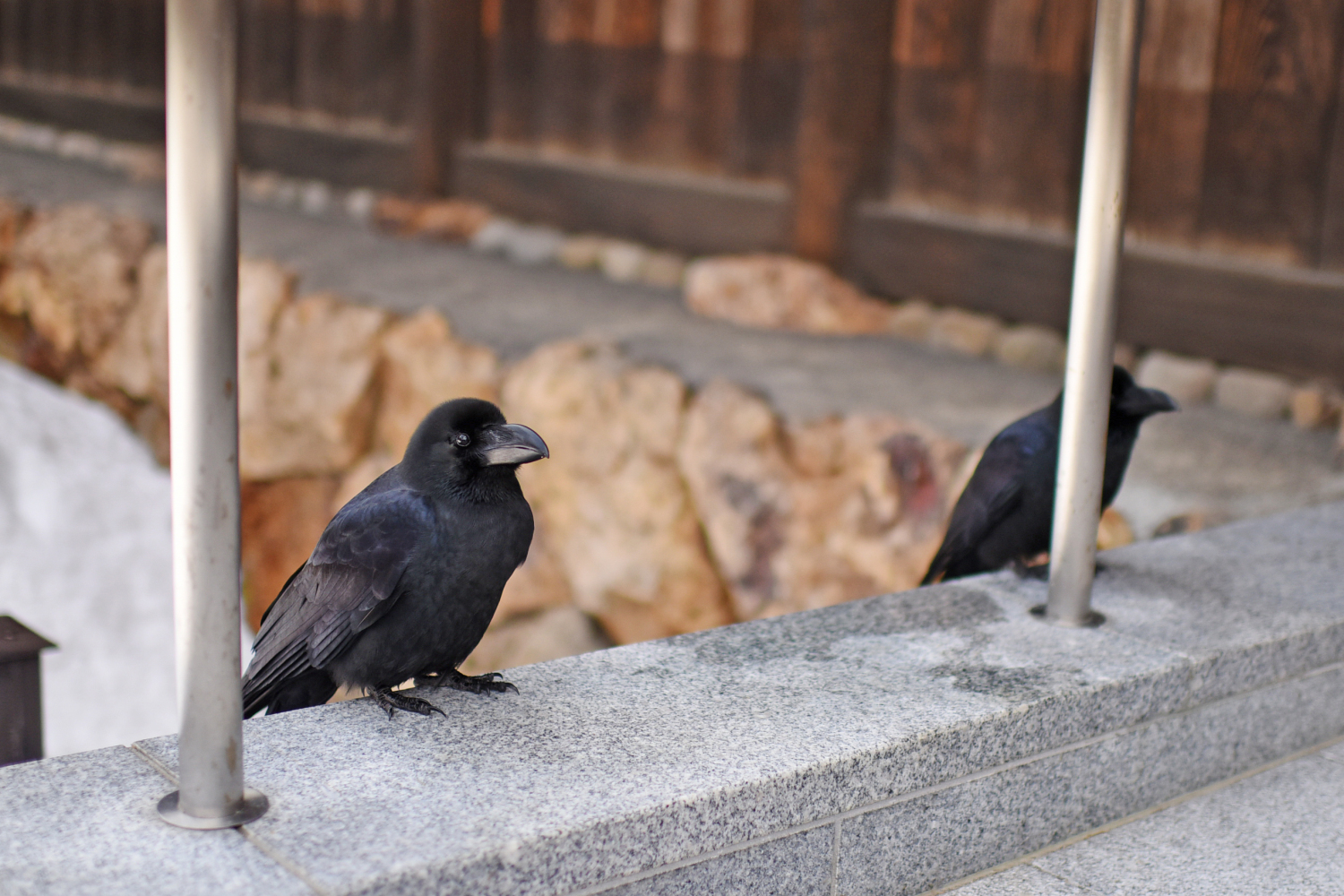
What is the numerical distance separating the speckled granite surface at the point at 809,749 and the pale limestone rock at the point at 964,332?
2.62 meters

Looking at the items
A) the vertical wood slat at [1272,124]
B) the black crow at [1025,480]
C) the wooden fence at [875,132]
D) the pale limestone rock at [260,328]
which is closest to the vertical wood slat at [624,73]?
the wooden fence at [875,132]

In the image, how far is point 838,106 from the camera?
211 inches

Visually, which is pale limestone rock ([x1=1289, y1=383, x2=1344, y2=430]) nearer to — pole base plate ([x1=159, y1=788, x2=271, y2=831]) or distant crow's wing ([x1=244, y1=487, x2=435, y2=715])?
distant crow's wing ([x1=244, y1=487, x2=435, y2=715])

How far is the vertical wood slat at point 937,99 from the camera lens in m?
5.12

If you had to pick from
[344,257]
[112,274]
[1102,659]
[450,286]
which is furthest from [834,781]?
[112,274]

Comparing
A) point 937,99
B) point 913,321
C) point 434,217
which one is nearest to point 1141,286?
point 913,321

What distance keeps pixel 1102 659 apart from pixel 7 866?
154 cm

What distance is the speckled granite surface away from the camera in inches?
62.1

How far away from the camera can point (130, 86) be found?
8.96 metres

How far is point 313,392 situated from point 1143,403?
13.2ft

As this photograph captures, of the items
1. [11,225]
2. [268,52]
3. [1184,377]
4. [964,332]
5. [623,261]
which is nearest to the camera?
[1184,377]

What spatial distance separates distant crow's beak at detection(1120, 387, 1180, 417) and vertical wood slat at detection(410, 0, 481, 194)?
4890 mm

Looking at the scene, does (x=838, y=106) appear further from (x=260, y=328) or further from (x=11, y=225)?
(x=11, y=225)

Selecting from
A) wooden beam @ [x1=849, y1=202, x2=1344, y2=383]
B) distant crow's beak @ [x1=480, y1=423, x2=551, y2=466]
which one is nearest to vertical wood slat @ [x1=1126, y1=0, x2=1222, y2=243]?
wooden beam @ [x1=849, y1=202, x2=1344, y2=383]
